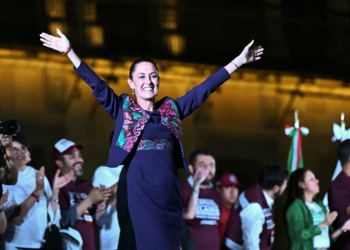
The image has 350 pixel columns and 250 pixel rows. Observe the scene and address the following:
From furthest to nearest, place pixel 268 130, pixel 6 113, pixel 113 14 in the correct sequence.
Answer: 1. pixel 268 130
2. pixel 113 14
3. pixel 6 113

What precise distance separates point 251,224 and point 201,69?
3933 mm

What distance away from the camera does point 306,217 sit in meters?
7.39

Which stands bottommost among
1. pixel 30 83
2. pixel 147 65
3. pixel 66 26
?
pixel 147 65

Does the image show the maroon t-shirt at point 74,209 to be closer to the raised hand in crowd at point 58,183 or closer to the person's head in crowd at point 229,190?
the raised hand in crowd at point 58,183

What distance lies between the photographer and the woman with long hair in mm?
7309

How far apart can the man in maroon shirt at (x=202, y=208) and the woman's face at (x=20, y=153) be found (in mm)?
1296

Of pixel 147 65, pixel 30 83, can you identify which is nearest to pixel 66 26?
pixel 30 83

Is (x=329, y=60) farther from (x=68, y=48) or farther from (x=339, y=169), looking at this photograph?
(x=68, y=48)

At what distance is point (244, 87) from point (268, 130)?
66cm

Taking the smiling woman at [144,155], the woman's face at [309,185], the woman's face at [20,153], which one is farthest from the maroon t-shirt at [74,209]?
the smiling woman at [144,155]

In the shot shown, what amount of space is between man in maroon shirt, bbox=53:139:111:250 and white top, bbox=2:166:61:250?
142 mm

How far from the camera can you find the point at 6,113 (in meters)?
9.12

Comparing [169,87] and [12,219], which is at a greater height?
[169,87]

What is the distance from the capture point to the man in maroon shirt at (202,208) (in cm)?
688
